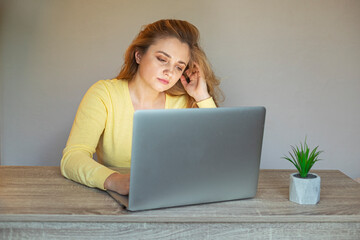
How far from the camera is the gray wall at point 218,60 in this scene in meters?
3.01

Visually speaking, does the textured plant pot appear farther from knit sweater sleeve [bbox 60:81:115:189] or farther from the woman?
the woman

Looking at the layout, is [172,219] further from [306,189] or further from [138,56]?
[138,56]

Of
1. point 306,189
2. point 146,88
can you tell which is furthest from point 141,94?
point 306,189

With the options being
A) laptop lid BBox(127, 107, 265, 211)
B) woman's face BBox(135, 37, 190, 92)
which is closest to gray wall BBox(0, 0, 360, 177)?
woman's face BBox(135, 37, 190, 92)

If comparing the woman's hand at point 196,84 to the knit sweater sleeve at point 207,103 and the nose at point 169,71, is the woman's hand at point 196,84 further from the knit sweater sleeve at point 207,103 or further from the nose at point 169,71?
the nose at point 169,71

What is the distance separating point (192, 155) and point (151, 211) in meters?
0.21

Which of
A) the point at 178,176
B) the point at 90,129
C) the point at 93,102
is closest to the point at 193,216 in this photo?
the point at 178,176

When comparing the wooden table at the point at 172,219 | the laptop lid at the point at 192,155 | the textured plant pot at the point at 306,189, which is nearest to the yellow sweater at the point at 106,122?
the wooden table at the point at 172,219

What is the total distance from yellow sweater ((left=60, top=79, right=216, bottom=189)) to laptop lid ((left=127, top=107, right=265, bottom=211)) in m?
0.56

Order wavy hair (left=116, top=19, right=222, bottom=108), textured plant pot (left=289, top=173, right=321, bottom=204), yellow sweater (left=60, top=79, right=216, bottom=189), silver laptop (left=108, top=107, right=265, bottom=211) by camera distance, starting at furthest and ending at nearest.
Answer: wavy hair (left=116, top=19, right=222, bottom=108)
yellow sweater (left=60, top=79, right=216, bottom=189)
textured plant pot (left=289, top=173, right=321, bottom=204)
silver laptop (left=108, top=107, right=265, bottom=211)

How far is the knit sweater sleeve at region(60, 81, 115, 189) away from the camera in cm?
155

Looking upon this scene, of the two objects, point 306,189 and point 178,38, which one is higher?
point 178,38

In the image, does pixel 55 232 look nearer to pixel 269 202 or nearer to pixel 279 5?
pixel 269 202

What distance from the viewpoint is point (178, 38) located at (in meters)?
2.18
